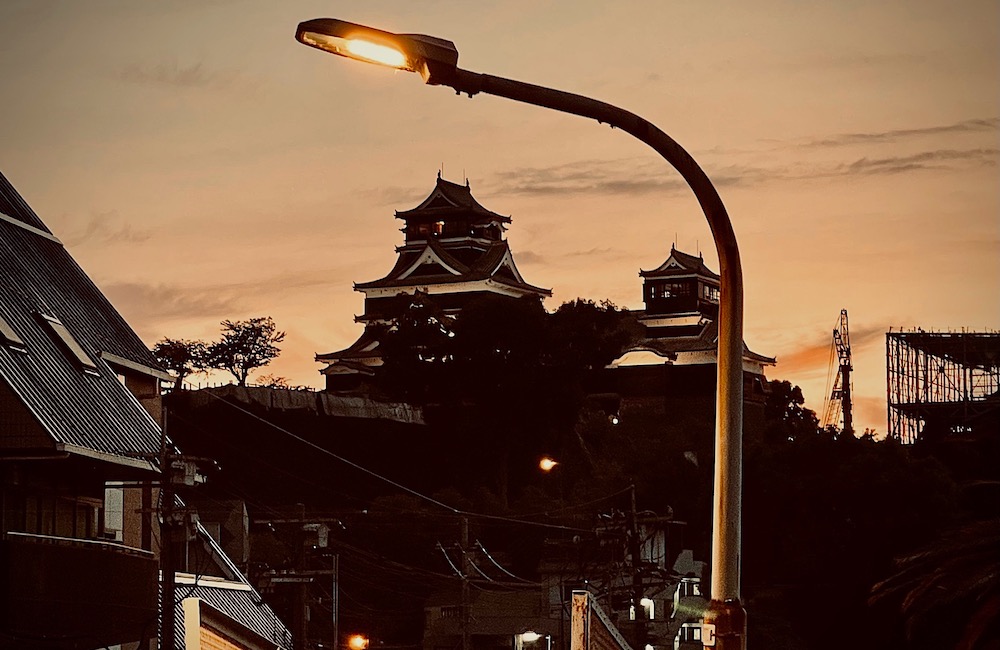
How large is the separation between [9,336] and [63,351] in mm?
2532

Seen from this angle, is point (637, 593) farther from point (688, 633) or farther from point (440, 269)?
point (440, 269)

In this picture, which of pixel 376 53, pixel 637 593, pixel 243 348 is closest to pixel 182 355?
pixel 243 348

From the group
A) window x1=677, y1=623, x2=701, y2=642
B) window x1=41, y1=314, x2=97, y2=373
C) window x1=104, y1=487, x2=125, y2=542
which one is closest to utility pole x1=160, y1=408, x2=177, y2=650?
window x1=104, y1=487, x2=125, y2=542

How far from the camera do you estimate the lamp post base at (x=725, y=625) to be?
8570 millimetres

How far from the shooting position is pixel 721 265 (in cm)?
869

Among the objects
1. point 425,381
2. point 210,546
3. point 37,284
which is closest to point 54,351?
point 37,284

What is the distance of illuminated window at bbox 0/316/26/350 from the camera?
2241 centimetres

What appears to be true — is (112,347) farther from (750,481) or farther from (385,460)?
(385,460)

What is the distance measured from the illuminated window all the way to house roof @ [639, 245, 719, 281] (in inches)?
3525

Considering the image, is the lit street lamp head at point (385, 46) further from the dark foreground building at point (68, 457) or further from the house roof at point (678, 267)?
the house roof at point (678, 267)

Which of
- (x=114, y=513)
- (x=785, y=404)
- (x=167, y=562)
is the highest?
(x=785, y=404)

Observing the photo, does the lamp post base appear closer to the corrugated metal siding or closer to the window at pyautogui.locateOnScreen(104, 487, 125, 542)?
the window at pyautogui.locateOnScreen(104, 487, 125, 542)

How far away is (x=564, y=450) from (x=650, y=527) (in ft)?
45.1

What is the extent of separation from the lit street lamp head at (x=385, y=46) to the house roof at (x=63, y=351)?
14.5 metres
